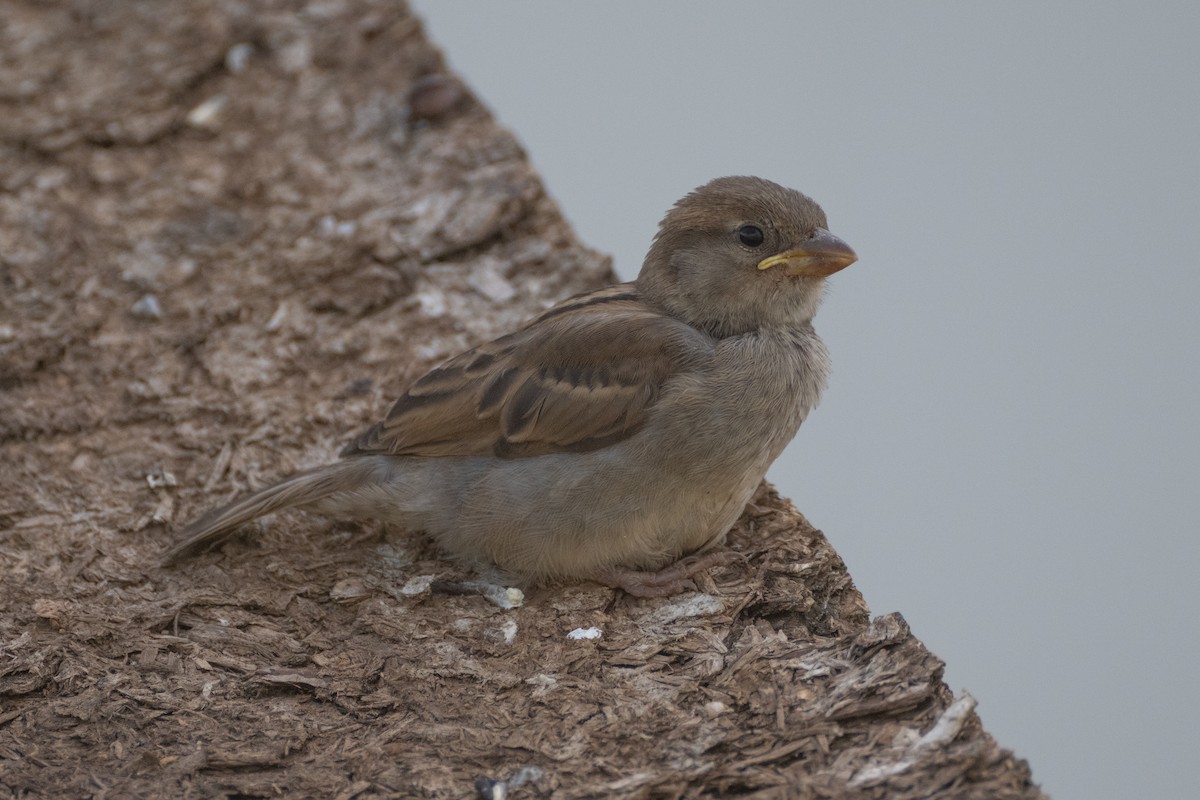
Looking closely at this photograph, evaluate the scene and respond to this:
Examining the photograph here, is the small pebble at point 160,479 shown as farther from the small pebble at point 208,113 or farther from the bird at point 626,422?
the small pebble at point 208,113

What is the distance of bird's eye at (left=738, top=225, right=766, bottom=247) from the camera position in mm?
3887

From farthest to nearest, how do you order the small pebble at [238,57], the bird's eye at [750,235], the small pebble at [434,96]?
1. the small pebble at [238,57]
2. the small pebble at [434,96]
3. the bird's eye at [750,235]

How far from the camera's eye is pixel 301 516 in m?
4.24

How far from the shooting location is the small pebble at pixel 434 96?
18.2ft

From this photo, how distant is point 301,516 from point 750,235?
171 cm

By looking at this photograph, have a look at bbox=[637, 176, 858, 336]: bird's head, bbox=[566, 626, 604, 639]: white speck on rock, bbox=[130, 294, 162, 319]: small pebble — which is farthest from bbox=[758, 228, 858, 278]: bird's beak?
bbox=[130, 294, 162, 319]: small pebble

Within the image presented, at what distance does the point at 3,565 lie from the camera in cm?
386

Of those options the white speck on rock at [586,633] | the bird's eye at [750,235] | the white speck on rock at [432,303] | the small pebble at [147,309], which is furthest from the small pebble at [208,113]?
the white speck on rock at [586,633]

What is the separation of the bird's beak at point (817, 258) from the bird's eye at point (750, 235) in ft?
0.21

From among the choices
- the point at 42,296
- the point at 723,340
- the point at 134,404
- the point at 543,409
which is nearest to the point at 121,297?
the point at 42,296

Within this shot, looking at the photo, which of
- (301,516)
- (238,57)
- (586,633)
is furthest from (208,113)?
(586,633)

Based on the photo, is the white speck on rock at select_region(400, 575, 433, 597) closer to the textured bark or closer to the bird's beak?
the textured bark

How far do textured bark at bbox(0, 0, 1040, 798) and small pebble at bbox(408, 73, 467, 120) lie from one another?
1cm

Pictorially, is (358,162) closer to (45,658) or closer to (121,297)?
(121,297)
